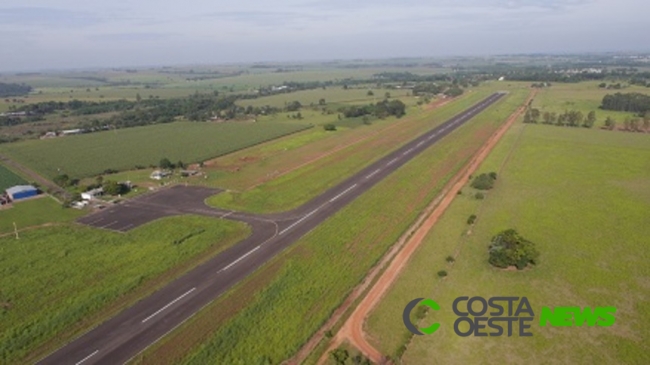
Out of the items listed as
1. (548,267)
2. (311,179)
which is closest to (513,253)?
(548,267)

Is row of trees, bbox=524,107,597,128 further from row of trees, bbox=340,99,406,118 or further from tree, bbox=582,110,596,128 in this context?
row of trees, bbox=340,99,406,118

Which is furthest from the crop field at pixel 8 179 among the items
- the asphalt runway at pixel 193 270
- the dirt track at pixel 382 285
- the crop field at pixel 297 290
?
the dirt track at pixel 382 285

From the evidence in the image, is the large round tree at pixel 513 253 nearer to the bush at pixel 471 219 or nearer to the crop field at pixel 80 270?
the bush at pixel 471 219

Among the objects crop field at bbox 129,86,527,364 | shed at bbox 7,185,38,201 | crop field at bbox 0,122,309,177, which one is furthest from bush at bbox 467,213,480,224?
shed at bbox 7,185,38,201

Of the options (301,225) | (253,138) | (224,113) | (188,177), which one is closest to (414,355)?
(301,225)

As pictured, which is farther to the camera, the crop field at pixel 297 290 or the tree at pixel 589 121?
the tree at pixel 589 121

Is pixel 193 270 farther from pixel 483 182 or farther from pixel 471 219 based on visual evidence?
pixel 483 182

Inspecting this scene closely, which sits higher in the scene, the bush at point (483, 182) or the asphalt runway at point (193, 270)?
the bush at point (483, 182)

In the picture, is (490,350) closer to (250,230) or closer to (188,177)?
(250,230)
